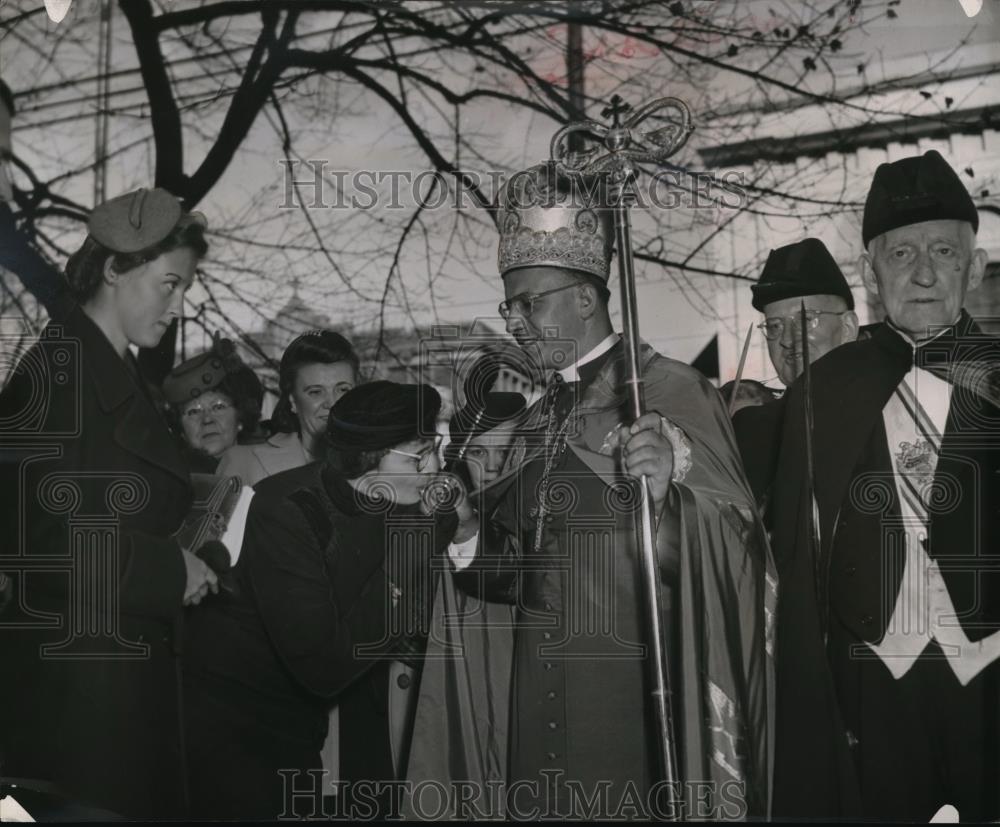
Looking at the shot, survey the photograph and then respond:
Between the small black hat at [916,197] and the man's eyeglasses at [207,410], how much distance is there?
2248 mm

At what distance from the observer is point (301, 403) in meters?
4.24

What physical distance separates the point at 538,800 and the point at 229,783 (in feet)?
3.31

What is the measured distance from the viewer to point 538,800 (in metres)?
3.78

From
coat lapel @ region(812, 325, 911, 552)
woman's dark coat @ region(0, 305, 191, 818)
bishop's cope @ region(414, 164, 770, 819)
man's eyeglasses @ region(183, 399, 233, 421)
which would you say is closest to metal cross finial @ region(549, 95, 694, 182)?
bishop's cope @ region(414, 164, 770, 819)

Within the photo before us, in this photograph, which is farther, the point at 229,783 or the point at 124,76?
the point at 124,76

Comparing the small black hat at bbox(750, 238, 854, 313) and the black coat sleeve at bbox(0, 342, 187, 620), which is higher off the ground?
the small black hat at bbox(750, 238, 854, 313)

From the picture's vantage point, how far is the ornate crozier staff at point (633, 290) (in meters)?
3.46

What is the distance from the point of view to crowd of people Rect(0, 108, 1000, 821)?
3734mm

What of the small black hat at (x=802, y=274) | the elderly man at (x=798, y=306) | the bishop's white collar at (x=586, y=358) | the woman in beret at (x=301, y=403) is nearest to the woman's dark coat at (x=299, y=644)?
the woman in beret at (x=301, y=403)

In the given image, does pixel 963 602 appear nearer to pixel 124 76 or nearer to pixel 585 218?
pixel 585 218

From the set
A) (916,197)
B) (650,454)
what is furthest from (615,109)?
(650,454)

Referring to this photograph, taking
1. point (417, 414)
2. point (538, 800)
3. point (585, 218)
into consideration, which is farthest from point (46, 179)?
point (538, 800)

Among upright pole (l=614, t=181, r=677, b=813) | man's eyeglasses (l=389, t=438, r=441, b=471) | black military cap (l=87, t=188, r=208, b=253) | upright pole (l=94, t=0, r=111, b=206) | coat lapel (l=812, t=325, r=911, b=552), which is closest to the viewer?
upright pole (l=614, t=181, r=677, b=813)

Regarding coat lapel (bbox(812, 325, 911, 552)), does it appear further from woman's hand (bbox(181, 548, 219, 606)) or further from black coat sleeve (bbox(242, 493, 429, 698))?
woman's hand (bbox(181, 548, 219, 606))
